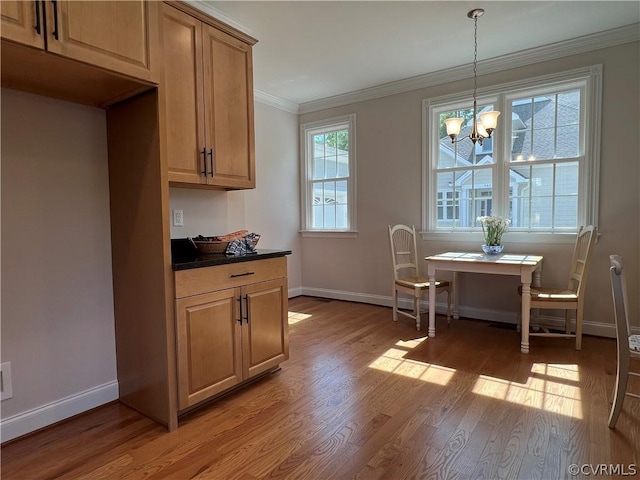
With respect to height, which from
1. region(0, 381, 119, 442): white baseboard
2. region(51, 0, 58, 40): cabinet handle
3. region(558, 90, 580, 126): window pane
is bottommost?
region(0, 381, 119, 442): white baseboard

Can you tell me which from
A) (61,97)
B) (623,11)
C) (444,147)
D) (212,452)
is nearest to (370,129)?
(444,147)

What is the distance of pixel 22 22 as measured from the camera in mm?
1440

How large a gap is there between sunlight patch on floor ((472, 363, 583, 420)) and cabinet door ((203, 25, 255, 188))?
2152 millimetres

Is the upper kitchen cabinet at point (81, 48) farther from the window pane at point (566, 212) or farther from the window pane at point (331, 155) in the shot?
the window pane at point (566, 212)

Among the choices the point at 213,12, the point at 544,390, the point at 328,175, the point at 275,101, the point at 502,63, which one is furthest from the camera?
the point at 328,175

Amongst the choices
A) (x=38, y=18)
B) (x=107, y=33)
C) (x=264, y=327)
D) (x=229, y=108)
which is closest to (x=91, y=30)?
(x=107, y=33)

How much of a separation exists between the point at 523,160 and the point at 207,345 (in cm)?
338

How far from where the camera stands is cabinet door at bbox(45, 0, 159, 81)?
154cm

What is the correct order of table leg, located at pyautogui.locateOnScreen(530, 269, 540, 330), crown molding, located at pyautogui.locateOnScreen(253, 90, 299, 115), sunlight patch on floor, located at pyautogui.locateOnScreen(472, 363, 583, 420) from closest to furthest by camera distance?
sunlight patch on floor, located at pyautogui.locateOnScreen(472, 363, 583, 420), table leg, located at pyautogui.locateOnScreen(530, 269, 540, 330), crown molding, located at pyautogui.locateOnScreen(253, 90, 299, 115)

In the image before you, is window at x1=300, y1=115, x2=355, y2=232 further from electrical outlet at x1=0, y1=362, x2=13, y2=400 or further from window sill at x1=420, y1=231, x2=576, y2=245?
electrical outlet at x1=0, y1=362, x2=13, y2=400

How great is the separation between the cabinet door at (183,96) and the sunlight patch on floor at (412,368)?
1.87m

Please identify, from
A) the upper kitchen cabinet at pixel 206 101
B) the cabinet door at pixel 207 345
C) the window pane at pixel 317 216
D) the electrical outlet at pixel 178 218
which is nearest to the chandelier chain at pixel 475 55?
the upper kitchen cabinet at pixel 206 101

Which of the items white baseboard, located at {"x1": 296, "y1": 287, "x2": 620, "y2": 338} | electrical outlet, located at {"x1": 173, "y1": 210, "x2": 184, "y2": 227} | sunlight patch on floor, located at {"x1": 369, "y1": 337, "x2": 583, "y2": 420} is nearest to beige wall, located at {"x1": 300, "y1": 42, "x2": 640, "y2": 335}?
white baseboard, located at {"x1": 296, "y1": 287, "x2": 620, "y2": 338}

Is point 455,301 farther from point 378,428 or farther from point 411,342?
point 378,428
